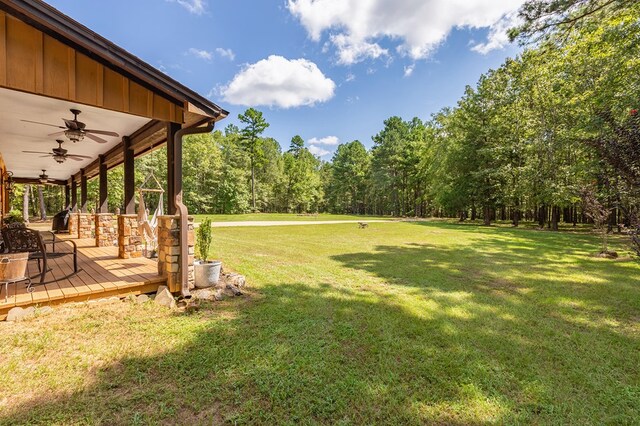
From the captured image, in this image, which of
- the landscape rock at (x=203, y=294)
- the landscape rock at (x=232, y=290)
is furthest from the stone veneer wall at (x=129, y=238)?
the landscape rock at (x=232, y=290)

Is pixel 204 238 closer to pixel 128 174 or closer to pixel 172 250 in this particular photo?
pixel 172 250

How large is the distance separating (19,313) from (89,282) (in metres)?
0.85

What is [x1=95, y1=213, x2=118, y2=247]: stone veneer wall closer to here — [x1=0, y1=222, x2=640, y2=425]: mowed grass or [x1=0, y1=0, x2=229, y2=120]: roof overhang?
[x1=0, y1=222, x2=640, y2=425]: mowed grass

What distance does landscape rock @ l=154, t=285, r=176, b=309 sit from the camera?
3.69m

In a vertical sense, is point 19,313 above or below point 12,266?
below

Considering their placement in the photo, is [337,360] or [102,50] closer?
[337,360]

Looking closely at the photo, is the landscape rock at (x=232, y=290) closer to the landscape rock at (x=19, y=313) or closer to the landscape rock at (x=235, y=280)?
the landscape rock at (x=235, y=280)

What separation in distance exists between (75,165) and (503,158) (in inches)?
894

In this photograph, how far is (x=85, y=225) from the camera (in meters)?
9.02

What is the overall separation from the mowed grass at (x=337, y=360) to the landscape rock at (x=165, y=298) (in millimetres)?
142

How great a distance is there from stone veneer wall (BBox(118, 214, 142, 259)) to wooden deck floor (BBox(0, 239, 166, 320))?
21 centimetres

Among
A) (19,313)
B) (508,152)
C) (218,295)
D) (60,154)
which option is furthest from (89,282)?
(508,152)

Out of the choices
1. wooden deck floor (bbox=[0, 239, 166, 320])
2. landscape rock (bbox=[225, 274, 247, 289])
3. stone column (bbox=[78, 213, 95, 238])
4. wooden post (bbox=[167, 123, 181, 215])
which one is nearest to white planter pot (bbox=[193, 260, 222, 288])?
Answer: landscape rock (bbox=[225, 274, 247, 289])

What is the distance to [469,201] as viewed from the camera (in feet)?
70.7
